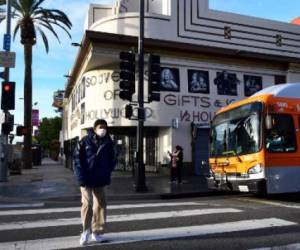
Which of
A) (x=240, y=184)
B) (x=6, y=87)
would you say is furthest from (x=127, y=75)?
(x=6, y=87)

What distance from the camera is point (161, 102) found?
23812 mm

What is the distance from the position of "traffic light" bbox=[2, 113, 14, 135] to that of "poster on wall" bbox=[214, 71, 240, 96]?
416 inches

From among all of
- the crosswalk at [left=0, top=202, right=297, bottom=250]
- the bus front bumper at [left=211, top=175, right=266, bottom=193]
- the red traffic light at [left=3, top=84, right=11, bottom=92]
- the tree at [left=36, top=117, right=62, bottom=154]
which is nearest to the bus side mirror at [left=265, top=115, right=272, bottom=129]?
the bus front bumper at [left=211, top=175, right=266, bottom=193]

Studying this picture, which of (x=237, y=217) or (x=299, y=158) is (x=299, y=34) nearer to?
(x=299, y=158)

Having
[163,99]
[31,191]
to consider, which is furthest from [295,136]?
[163,99]

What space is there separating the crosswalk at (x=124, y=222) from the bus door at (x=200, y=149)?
12832 mm

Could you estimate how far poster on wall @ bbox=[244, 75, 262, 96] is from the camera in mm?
26172

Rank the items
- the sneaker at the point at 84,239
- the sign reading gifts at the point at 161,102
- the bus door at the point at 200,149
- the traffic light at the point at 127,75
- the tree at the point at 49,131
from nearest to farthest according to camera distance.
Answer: the sneaker at the point at 84,239, the traffic light at the point at 127,75, the sign reading gifts at the point at 161,102, the bus door at the point at 200,149, the tree at the point at 49,131

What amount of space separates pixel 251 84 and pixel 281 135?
14389mm

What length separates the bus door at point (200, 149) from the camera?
2412cm

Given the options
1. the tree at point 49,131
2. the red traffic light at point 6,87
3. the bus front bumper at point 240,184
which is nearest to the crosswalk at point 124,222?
the bus front bumper at point 240,184

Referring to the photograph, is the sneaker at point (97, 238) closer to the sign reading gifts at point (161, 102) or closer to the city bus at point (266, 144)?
the city bus at point (266, 144)

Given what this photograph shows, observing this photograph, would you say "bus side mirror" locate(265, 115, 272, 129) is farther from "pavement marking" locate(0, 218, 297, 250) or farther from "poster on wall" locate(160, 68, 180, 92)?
"poster on wall" locate(160, 68, 180, 92)

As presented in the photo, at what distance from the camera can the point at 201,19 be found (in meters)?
26.1
